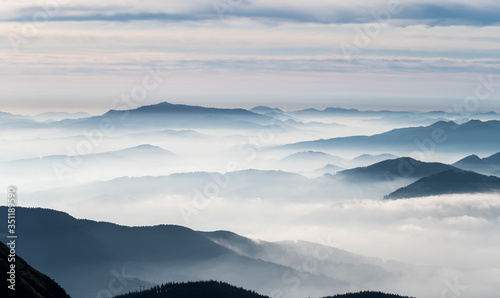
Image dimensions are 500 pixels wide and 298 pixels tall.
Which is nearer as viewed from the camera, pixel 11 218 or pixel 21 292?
pixel 11 218

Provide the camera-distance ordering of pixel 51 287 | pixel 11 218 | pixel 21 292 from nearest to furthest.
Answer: pixel 11 218 → pixel 21 292 → pixel 51 287

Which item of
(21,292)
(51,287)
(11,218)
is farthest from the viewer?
(51,287)

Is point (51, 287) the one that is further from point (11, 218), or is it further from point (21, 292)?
point (11, 218)

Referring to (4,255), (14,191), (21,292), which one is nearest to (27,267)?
(4,255)

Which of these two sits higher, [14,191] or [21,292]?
[14,191]

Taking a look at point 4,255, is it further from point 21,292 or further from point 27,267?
point 21,292

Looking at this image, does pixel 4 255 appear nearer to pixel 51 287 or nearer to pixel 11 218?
pixel 51 287
